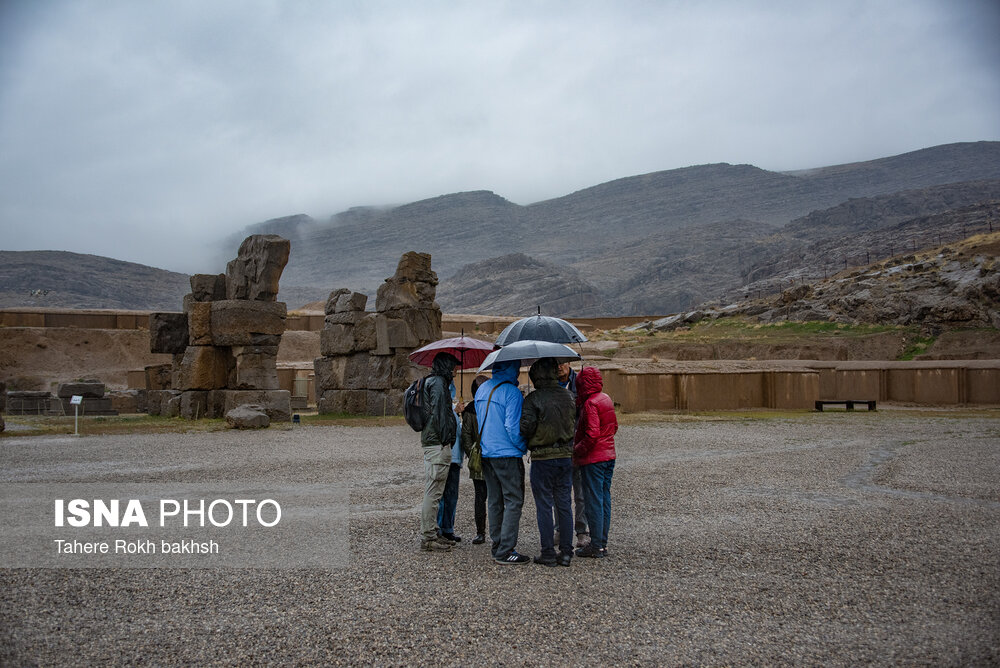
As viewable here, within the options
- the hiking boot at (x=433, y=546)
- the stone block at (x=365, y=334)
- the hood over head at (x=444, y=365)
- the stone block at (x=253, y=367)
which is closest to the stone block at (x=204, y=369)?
the stone block at (x=253, y=367)

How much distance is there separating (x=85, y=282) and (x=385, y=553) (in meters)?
131

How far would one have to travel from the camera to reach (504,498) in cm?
599

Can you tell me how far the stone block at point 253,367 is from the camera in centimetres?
1923

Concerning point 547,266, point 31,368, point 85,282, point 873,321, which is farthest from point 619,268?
point 31,368

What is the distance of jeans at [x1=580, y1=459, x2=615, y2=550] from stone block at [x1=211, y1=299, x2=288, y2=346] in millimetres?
14028

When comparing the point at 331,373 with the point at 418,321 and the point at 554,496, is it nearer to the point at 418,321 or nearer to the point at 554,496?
the point at 418,321

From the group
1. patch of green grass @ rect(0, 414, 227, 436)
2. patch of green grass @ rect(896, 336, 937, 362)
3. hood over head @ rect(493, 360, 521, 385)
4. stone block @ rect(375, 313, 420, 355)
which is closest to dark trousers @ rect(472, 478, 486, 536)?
hood over head @ rect(493, 360, 521, 385)

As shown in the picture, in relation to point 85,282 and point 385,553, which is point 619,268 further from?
point 385,553

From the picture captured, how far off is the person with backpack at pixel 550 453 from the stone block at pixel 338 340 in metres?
15.9

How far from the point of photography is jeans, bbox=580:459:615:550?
602 centimetres

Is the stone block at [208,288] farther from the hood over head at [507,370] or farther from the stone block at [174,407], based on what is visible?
the hood over head at [507,370]

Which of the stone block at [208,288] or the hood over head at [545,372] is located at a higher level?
the stone block at [208,288]

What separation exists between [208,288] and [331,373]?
12.6 feet

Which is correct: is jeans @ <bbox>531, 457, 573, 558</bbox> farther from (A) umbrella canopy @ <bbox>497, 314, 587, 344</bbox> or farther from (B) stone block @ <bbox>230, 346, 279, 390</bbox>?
(B) stone block @ <bbox>230, 346, 279, 390</bbox>
